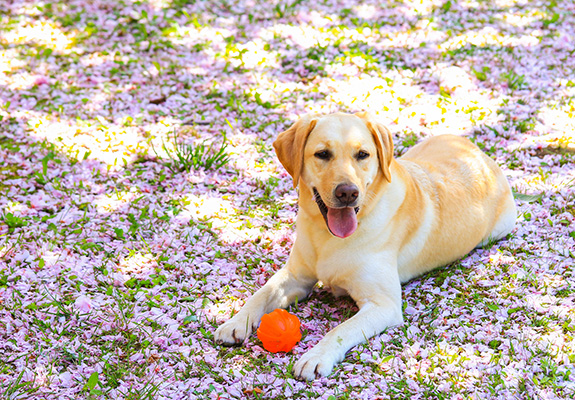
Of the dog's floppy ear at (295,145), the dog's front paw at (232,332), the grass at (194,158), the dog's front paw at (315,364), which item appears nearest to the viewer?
the dog's front paw at (315,364)

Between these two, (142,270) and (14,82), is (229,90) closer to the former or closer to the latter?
(14,82)

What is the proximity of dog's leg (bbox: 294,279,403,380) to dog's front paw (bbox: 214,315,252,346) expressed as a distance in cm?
47

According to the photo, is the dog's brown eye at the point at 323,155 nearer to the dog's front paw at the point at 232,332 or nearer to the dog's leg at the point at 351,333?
the dog's leg at the point at 351,333

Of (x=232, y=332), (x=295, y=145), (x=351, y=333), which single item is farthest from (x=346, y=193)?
(x=232, y=332)

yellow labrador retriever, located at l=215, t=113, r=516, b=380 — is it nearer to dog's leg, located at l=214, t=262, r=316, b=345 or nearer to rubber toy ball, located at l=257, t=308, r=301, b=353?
dog's leg, located at l=214, t=262, r=316, b=345

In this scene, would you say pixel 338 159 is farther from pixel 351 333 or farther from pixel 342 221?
pixel 351 333

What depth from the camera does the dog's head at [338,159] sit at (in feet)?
12.2

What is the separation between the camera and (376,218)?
4059 mm

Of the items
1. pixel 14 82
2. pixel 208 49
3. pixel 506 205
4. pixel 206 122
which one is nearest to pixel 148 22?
pixel 208 49

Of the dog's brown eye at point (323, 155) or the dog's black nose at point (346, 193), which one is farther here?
the dog's brown eye at point (323, 155)

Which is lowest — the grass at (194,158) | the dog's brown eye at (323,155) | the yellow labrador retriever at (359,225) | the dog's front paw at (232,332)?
the grass at (194,158)

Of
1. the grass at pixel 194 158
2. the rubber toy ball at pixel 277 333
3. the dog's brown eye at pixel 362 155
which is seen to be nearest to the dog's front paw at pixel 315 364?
the rubber toy ball at pixel 277 333

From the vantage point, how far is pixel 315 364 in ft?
11.4

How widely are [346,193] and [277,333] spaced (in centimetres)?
94
